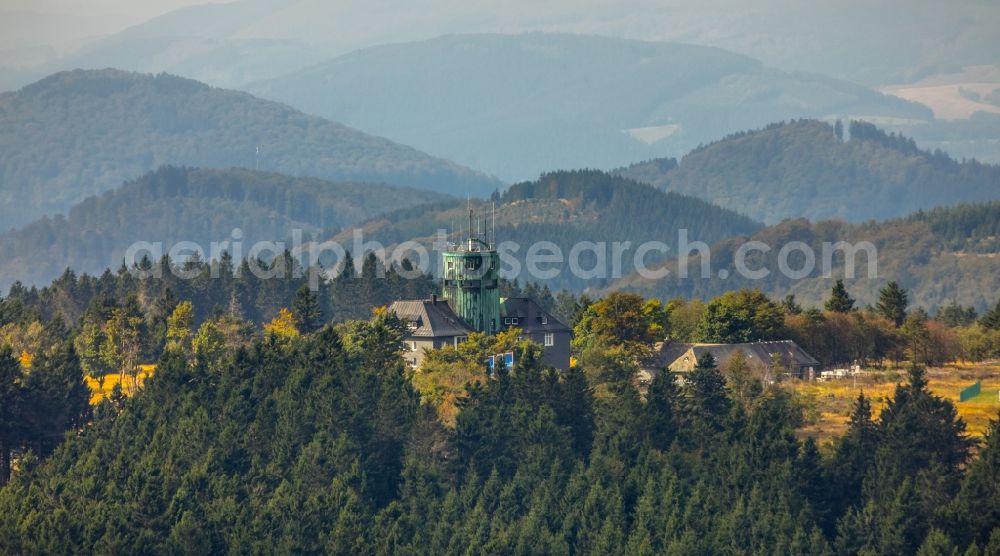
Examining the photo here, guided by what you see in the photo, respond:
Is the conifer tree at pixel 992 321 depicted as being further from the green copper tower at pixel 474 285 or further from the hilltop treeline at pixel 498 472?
the green copper tower at pixel 474 285

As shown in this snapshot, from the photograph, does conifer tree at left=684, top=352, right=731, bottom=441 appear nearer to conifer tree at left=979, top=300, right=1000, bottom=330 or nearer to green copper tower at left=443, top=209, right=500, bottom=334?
green copper tower at left=443, top=209, right=500, bottom=334

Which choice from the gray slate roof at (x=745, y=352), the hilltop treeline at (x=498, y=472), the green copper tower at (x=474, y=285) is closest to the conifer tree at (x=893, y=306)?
the gray slate roof at (x=745, y=352)

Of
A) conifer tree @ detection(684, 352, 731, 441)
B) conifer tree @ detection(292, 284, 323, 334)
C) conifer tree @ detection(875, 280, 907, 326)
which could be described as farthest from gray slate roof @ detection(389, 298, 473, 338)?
conifer tree @ detection(875, 280, 907, 326)

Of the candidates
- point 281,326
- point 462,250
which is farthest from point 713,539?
point 281,326

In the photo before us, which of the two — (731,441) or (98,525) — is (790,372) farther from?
(98,525)

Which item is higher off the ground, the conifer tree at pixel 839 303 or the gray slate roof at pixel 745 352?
the conifer tree at pixel 839 303

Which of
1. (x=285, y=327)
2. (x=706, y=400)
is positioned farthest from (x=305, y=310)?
(x=706, y=400)
